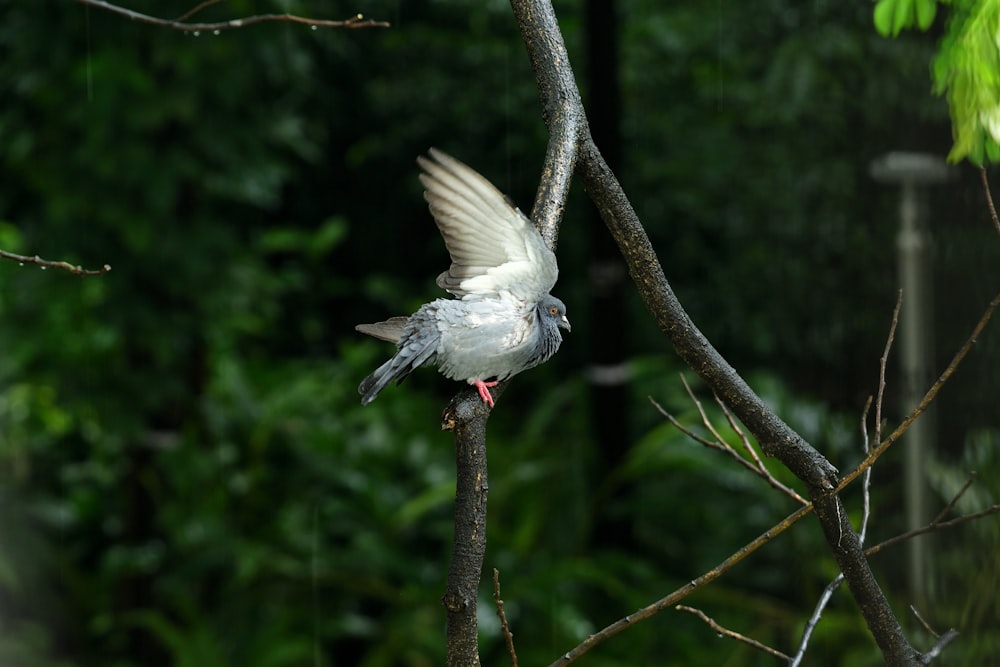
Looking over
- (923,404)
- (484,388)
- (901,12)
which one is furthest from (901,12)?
(484,388)

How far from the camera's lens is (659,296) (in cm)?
63

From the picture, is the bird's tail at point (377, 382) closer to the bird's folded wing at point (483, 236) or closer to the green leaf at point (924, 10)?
the bird's folded wing at point (483, 236)

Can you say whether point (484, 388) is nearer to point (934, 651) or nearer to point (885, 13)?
point (934, 651)

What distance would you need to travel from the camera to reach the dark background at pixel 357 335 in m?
1.78

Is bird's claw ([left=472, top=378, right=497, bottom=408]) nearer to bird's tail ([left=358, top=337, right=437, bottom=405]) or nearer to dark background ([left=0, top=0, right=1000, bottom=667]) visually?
bird's tail ([left=358, top=337, right=437, bottom=405])

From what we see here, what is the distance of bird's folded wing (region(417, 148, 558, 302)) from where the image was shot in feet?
1.94

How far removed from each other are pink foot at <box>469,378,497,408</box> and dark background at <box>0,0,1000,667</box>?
114cm

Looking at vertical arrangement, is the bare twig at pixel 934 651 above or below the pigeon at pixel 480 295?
below

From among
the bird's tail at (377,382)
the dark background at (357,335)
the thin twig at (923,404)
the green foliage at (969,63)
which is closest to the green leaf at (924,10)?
the green foliage at (969,63)

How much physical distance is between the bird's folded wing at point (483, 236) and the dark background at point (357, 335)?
1132 millimetres

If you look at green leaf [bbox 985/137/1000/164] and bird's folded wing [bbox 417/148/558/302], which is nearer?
bird's folded wing [bbox 417/148/558/302]

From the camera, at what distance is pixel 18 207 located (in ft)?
6.27

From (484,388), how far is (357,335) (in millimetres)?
1546

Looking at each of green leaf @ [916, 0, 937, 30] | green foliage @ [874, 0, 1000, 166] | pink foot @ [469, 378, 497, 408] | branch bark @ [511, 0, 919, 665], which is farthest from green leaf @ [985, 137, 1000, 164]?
pink foot @ [469, 378, 497, 408]
